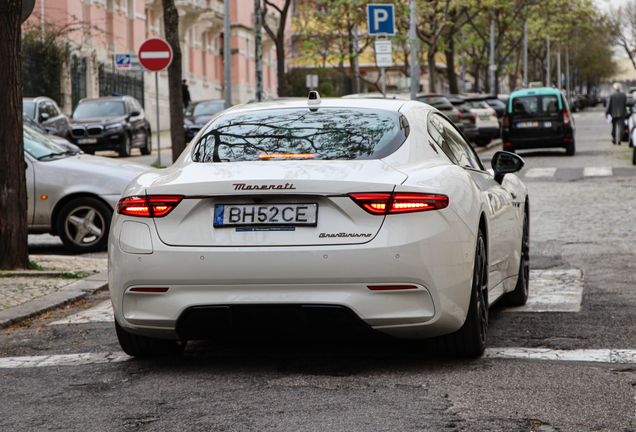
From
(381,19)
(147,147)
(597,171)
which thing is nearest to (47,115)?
(147,147)

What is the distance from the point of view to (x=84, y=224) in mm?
10961

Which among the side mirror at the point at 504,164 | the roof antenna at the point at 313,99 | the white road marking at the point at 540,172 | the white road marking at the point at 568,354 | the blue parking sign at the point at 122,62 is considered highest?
the blue parking sign at the point at 122,62

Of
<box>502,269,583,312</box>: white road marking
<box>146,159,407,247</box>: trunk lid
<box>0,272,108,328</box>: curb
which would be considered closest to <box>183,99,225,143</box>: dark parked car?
<box>0,272,108,328</box>: curb

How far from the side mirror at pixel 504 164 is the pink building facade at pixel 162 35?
29666 mm

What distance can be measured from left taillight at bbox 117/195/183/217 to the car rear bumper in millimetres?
89

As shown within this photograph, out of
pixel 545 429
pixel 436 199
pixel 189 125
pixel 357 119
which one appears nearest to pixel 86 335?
pixel 357 119

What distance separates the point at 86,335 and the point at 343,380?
228 centimetres

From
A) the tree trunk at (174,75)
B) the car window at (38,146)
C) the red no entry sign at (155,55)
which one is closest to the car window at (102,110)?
the tree trunk at (174,75)

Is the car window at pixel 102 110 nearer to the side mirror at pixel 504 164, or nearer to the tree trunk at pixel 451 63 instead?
the tree trunk at pixel 451 63

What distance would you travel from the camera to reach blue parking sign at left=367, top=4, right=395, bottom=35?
20.1 meters

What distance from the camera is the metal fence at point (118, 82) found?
40781mm

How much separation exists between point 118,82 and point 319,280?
129 ft

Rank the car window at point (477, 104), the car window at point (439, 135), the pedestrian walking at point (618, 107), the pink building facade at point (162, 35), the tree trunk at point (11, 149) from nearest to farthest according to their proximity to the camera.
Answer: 1. the car window at point (439, 135)
2. the tree trunk at point (11, 149)
3. the pedestrian walking at point (618, 107)
4. the car window at point (477, 104)
5. the pink building facade at point (162, 35)

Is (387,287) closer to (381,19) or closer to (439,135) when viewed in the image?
(439,135)
